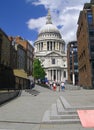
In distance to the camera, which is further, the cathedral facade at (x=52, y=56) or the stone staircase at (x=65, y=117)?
the cathedral facade at (x=52, y=56)

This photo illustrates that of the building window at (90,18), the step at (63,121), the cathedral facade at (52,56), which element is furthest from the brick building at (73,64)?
the step at (63,121)

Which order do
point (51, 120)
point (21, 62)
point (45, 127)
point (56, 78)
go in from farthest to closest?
point (56, 78) < point (21, 62) < point (51, 120) < point (45, 127)

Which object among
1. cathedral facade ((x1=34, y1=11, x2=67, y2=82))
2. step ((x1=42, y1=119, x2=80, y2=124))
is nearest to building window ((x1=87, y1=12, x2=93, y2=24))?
step ((x1=42, y1=119, x2=80, y2=124))

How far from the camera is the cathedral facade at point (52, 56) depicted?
187550mm

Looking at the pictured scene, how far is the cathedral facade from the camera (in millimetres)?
187550

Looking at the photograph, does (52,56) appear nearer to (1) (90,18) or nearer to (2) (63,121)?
(1) (90,18)

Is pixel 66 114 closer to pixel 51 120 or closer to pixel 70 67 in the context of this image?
pixel 51 120

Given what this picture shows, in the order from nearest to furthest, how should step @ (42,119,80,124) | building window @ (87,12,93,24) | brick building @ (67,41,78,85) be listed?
step @ (42,119,80,124) < building window @ (87,12,93,24) < brick building @ (67,41,78,85)

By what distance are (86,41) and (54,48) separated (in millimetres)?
127405

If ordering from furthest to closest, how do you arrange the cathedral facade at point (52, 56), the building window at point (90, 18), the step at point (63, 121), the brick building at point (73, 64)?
1. the cathedral facade at point (52, 56)
2. the brick building at point (73, 64)
3. the building window at point (90, 18)
4. the step at point (63, 121)

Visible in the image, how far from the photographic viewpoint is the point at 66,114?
13969 mm

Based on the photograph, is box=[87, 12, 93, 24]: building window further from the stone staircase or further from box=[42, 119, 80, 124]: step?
box=[42, 119, 80, 124]: step

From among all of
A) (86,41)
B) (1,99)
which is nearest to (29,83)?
(86,41)

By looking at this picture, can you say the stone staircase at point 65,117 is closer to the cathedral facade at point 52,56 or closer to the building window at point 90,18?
the building window at point 90,18
